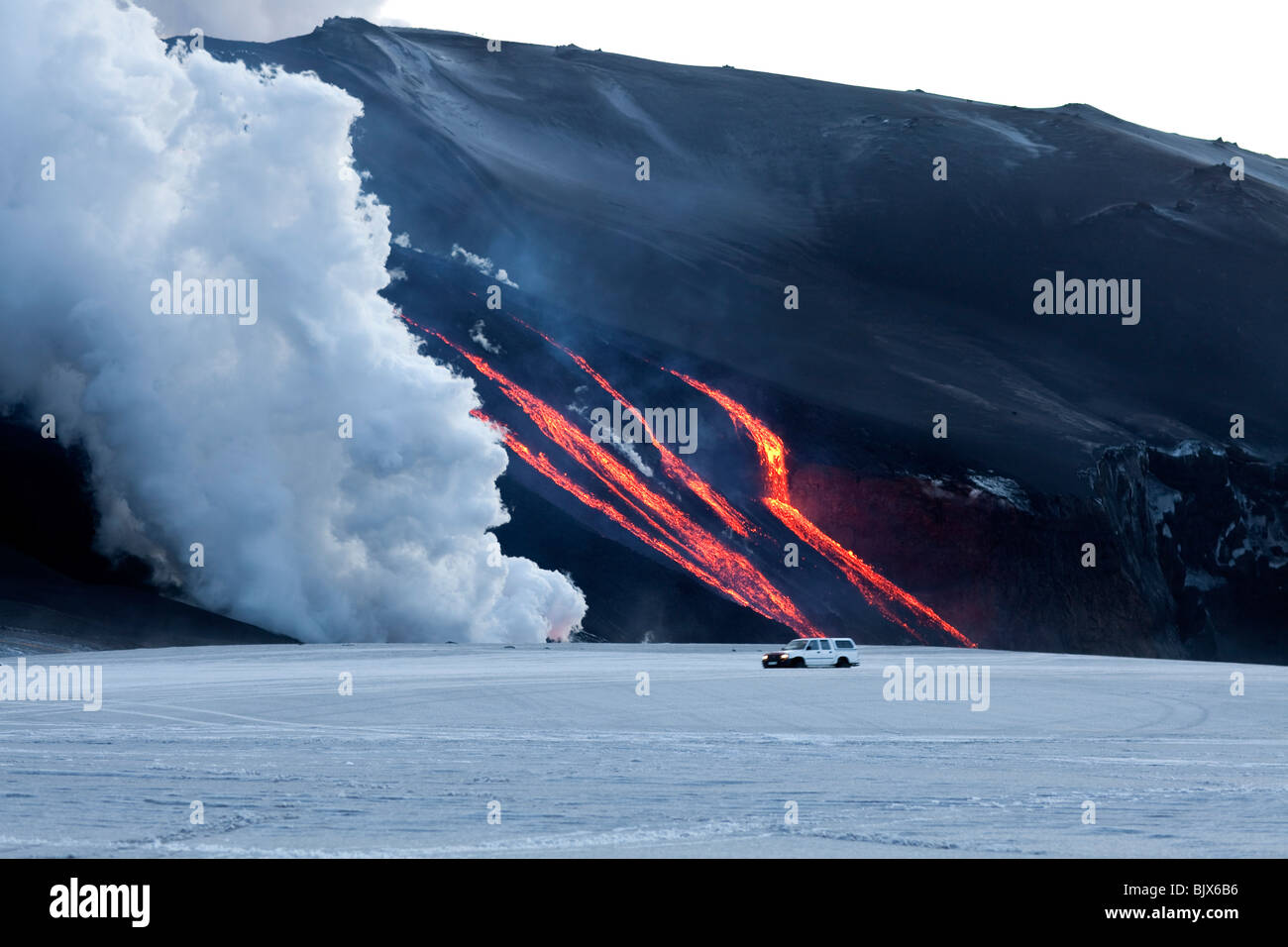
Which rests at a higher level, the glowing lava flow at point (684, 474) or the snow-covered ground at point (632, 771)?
the glowing lava flow at point (684, 474)

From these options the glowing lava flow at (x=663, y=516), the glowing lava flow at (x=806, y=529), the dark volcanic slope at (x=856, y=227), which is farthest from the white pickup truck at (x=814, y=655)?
the dark volcanic slope at (x=856, y=227)

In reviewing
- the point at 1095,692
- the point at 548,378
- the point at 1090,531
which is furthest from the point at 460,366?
the point at 1095,692

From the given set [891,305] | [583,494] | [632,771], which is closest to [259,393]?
[583,494]

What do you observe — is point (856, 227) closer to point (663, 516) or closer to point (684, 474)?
point (684, 474)

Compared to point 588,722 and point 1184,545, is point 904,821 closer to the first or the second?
point 588,722

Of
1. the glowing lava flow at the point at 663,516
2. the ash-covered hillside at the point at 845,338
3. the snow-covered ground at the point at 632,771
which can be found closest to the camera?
the snow-covered ground at the point at 632,771

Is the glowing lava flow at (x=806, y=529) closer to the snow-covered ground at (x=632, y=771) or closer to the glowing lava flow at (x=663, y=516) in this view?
the glowing lava flow at (x=663, y=516)
